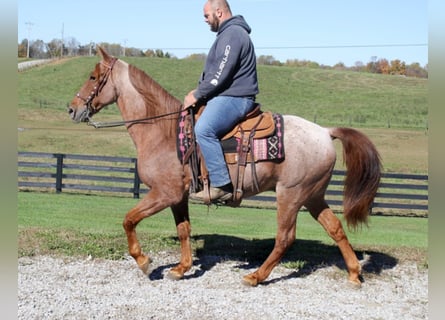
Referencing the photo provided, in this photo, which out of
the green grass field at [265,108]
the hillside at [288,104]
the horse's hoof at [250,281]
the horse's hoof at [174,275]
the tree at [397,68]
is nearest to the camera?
the horse's hoof at [250,281]

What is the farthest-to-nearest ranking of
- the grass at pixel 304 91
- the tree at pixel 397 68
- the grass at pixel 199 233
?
the tree at pixel 397 68, the grass at pixel 304 91, the grass at pixel 199 233

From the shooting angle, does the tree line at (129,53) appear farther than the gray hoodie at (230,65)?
Yes

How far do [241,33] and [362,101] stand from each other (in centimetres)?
4638

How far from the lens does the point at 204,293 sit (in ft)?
20.9

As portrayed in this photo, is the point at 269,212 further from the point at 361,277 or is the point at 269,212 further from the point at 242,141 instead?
the point at 242,141

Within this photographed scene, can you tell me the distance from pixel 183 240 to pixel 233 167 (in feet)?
4.34

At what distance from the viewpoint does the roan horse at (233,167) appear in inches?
259

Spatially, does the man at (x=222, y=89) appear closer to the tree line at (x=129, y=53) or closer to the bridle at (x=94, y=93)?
the bridle at (x=94, y=93)

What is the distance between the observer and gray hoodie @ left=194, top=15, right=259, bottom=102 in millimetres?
6320

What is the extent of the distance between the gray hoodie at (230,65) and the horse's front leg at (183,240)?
1.54 meters

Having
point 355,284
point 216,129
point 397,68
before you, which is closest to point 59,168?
point 216,129

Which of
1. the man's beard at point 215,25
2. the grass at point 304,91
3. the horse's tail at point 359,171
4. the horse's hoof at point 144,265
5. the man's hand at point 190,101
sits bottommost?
the horse's hoof at point 144,265

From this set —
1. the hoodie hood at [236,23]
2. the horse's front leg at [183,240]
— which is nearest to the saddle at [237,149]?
the horse's front leg at [183,240]

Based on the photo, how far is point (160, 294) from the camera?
627 cm
